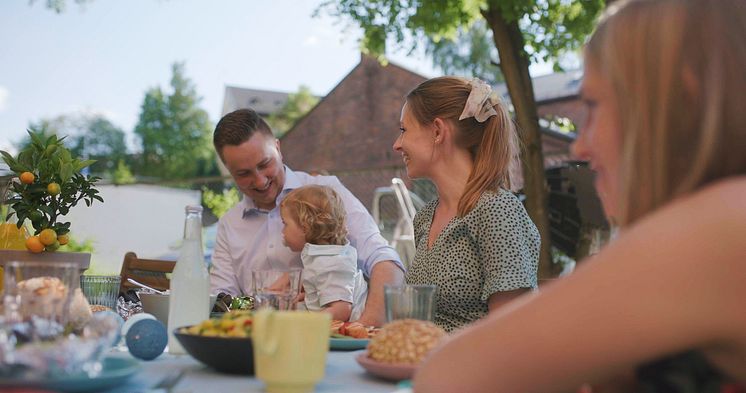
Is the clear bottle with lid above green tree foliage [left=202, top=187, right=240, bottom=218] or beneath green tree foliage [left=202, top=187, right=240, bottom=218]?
beneath

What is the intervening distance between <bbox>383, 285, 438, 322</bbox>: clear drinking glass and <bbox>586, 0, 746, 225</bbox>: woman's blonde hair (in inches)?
25.0

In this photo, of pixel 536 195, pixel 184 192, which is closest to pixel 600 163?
pixel 536 195

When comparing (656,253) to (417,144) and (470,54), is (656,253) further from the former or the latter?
(470,54)

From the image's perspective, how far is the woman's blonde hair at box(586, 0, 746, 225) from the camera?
0.88 metres

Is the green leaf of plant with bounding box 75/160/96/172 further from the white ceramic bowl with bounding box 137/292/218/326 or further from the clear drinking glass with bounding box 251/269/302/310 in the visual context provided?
the clear drinking glass with bounding box 251/269/302/310

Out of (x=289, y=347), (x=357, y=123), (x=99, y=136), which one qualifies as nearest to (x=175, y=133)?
(x=99, y=136)

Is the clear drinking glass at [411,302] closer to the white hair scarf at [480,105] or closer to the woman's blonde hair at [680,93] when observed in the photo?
the woman's blonde hair at [680,93]

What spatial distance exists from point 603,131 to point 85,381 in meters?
0.85

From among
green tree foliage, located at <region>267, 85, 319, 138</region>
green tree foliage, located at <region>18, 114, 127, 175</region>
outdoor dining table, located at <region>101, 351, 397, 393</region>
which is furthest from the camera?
green tree foliage, located at <region>18, 114, 127, 175</region>

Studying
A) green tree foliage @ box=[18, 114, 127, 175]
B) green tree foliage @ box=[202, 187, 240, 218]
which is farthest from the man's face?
green tree foliage @ box=[18, 114, 127, 175]

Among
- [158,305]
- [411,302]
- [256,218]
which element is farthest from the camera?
[256,218]

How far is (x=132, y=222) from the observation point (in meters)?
12.3

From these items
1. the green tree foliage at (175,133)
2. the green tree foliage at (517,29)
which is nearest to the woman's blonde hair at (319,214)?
the green tree foliage at (517,29)

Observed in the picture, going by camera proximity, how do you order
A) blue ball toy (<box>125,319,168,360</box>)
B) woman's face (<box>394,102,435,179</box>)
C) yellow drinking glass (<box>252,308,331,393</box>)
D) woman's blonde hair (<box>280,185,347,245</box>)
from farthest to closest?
woman's blonde hair (<box>280,185,347,245</box>), woman's face (<box>394,102,435,179</box>), blue ball toy (<box>125,319,168,360</box>), yellow drinking glass (<box>252,308,331,393</box>)
